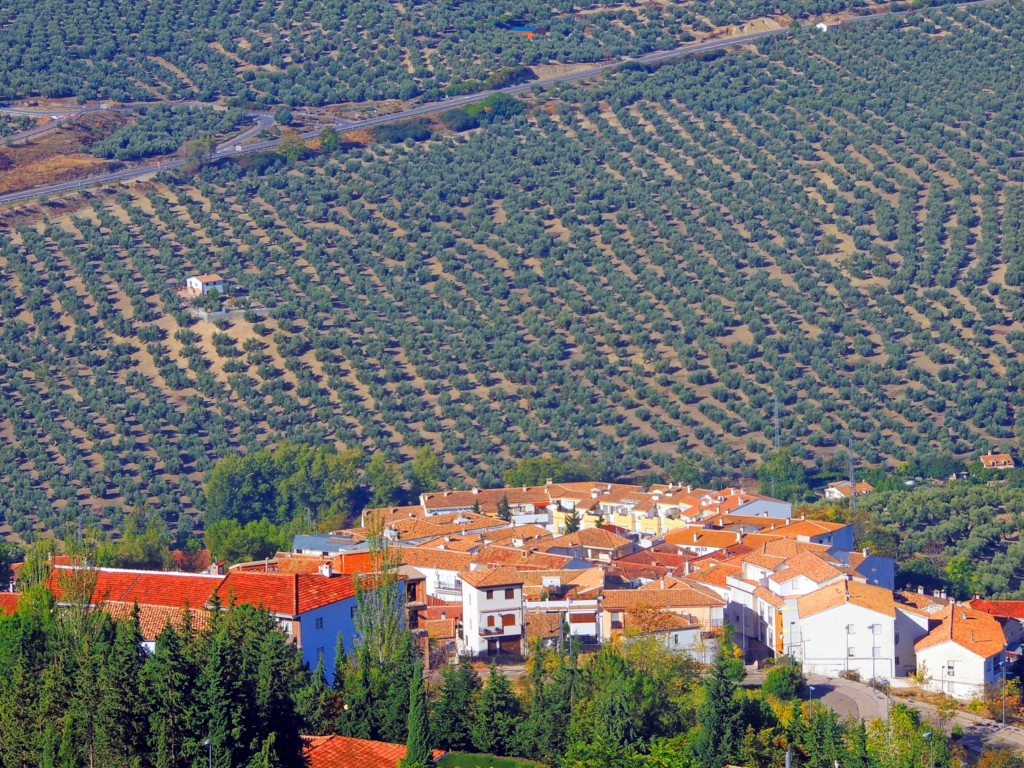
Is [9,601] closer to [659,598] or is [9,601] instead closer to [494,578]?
[494,578]

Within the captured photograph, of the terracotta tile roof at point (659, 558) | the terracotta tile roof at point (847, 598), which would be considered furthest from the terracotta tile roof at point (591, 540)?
the terracotta tile roof at point (847, 598)

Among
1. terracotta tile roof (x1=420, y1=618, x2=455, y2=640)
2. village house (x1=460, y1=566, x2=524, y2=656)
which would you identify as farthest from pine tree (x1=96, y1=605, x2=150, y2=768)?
terracotta tile roof (x1=420, y1=618, x2=455, y2=640)

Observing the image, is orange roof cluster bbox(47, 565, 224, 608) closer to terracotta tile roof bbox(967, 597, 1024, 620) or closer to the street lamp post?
the street lamp post

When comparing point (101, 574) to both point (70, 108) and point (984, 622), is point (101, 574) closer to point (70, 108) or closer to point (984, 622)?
point (984, 622)

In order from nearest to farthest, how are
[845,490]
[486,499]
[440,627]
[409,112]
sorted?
[440,627]
[486,499]
[845,490]
[409,112]

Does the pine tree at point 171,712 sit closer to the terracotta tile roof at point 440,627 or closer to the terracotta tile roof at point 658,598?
the terracotta tile roof at point 440,627

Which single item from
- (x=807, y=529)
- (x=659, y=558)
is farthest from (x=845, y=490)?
(x=659, y=558)

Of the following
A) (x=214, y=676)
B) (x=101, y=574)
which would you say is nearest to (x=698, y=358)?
(x=101, y=574)
